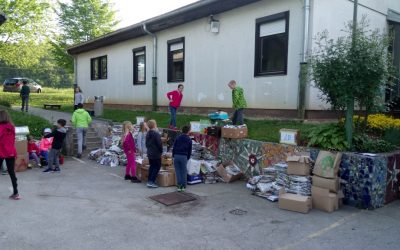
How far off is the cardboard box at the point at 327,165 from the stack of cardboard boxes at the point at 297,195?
219 millimetres

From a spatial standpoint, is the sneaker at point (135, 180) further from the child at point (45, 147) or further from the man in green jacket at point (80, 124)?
the man in green jacket at point (80, 124)

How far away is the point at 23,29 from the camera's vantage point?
32094 millimetres

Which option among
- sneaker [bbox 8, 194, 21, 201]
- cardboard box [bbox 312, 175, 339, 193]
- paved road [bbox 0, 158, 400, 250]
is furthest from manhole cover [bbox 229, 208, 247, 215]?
sneaker [bbox 8, 194, 21, 201]

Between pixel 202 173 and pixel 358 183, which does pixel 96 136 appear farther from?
pixel 358 183

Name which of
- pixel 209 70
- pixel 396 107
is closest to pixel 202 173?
pixel 209 70

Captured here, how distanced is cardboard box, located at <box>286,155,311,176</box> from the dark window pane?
16.7 ft

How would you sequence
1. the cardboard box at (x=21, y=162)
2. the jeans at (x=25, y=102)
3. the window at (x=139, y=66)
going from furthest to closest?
the jeans at (x=25, y=102), the window at (x=139, y=66), the cardboard box at (x=21, y=162)

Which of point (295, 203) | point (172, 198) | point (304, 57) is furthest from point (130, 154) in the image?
point (304, 57)

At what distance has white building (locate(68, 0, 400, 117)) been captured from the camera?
36.7ft

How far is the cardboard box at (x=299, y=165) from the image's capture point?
7152 mm

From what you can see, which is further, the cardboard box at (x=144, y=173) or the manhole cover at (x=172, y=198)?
the cardboard box at (x=144, y=173)

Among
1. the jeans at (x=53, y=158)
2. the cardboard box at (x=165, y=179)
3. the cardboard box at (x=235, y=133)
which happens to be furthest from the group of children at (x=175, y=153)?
the jeans at (x=53, y=158)

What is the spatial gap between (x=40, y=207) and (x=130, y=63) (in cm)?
1348

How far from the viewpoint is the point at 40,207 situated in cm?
661
